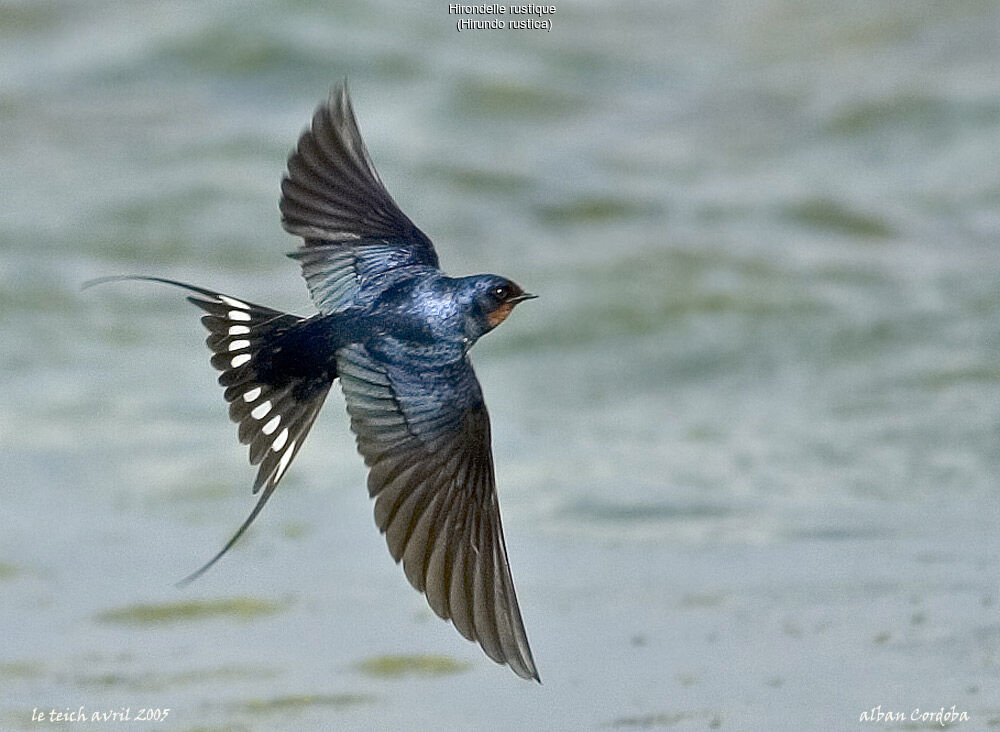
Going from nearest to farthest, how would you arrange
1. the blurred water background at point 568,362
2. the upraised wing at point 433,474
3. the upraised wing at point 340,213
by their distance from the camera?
the upraised wing at point 433,474 → the upraised wing at point 340,213 → the blurred water background at point 568,362

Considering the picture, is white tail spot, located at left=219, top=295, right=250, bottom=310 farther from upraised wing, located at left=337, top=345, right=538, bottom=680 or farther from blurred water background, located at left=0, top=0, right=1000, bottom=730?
blurred water background, located at left=0, top=0, right=1000, bottom=730

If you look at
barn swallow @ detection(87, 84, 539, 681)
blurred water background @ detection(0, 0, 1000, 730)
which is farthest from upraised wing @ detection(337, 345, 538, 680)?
blurred water background @ detection(0, 0, 1000, 730)

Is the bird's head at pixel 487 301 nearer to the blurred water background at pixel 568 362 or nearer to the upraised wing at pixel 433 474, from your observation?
the upraised wing at pixel 433 474

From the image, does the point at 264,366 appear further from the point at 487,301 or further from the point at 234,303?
the point at 487,301

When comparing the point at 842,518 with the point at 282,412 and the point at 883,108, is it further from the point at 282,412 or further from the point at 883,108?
the point at 883,108

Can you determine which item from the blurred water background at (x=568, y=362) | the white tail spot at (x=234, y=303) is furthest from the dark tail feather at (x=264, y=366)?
the blurred water background at (x=568, y=362)

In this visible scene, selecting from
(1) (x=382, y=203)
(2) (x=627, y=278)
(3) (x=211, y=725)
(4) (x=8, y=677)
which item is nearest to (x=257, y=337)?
(1) (x=382, y=203)

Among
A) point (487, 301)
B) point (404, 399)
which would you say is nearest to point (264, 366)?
point (404, 399)
